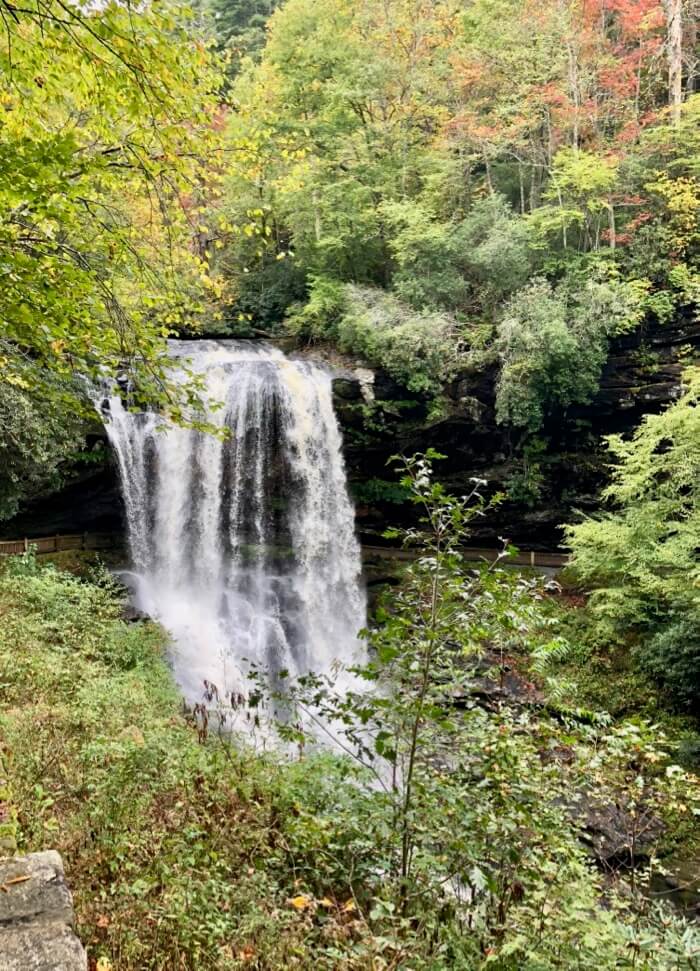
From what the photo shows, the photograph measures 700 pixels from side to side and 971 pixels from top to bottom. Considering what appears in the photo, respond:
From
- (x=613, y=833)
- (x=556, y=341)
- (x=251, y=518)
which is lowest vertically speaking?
(x=613, y=833)

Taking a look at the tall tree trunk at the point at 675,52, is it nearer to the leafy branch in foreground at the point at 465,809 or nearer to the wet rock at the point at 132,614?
the leafy branch in foreground at the point at 465,809

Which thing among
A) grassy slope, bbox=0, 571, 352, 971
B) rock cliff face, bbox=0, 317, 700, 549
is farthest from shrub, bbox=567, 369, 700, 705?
grassy slope, bbox=0, 571, 352, 971

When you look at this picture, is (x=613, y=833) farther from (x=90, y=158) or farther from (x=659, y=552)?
(x=90, y=158)

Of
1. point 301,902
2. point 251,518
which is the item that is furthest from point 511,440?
point 301,902

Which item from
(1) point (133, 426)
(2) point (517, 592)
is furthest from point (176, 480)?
(2) point (517, 592)

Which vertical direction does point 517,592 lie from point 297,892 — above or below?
above

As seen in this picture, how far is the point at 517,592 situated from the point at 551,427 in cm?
1413

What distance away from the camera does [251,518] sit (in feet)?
49.8

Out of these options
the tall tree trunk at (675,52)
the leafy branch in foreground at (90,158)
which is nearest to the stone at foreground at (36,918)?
the leafy branch in foreground at (90,158)

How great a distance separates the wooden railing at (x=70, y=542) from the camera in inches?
541

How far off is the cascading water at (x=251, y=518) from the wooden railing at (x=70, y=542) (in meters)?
0.73

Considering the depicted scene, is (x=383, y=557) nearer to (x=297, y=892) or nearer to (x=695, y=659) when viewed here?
(x=695, y=659)

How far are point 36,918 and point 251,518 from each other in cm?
1295

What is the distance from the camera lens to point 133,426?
1460cm
